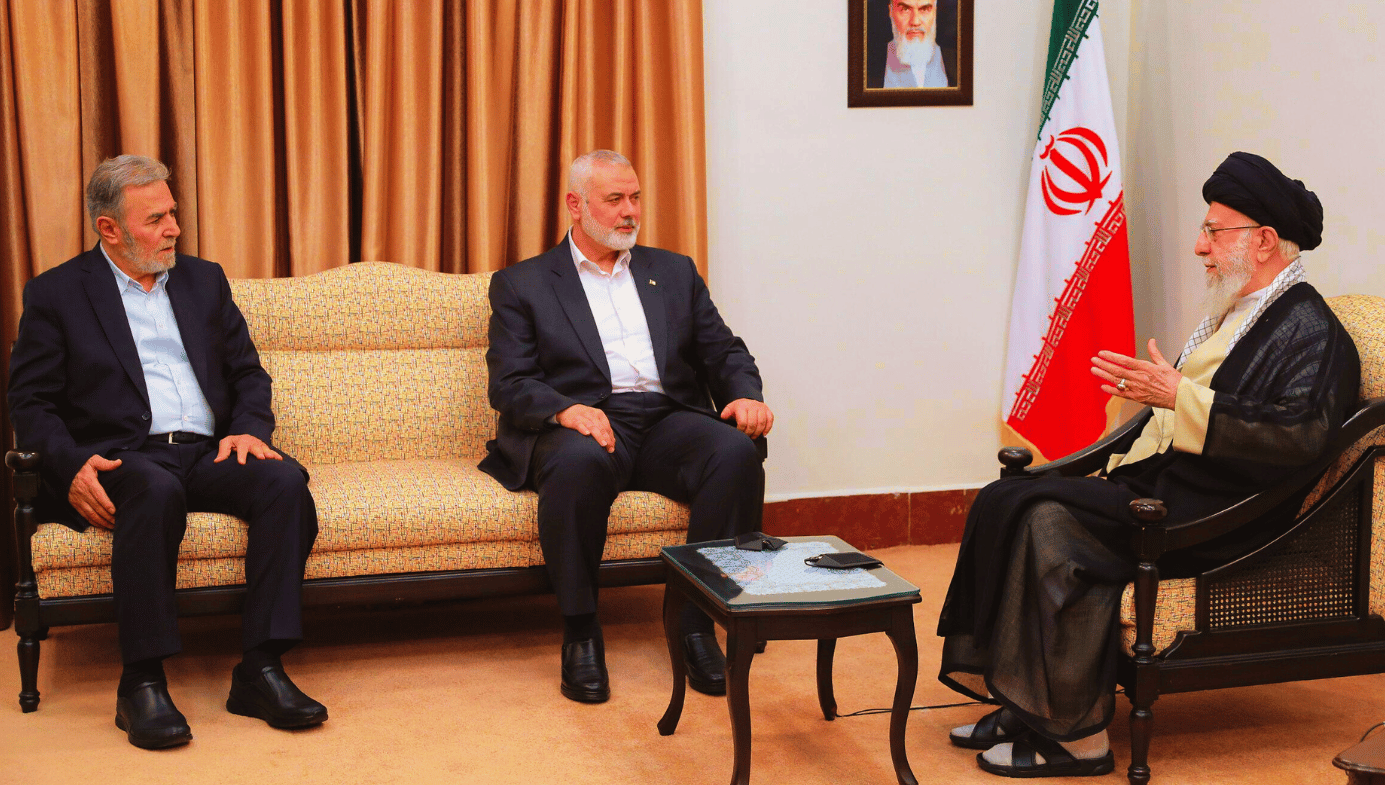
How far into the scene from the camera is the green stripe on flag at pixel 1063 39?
4.09m

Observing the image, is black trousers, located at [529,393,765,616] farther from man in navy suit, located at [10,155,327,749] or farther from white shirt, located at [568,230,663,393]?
man in navy suit, located at [10,155,327,749]

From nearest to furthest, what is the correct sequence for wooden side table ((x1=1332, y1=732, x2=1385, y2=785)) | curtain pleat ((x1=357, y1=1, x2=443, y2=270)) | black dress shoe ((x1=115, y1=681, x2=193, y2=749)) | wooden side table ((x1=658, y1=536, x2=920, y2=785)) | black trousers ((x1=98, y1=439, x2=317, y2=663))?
wooden side table ((x1=1332, y1=732, x2=1385, y2=785)) → wooden side table ((x1=658, y1=536, x2=920, y2=785)) → black dress shoe ((x1=115, y1=681, x2=193, y2=749)) → black trousers ((x1=98, y1=439, x2=317, y2=663)) → curtain pleat ((x1=357, y1=1, x2=443, y2=270))


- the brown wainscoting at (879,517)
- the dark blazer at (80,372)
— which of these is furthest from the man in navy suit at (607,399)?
the brown wainscoting at (879,517)

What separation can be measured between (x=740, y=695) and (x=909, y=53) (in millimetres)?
2648

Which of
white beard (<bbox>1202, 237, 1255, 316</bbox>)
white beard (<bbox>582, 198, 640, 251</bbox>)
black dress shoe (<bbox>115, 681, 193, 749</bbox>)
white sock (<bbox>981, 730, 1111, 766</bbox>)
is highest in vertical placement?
white beard (<bbox>582, 198, 640, 251</bbox>)

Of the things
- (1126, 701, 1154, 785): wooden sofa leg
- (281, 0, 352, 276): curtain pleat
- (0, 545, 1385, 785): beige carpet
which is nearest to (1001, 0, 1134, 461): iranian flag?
(0, 545, 1385, 785): beige carpet

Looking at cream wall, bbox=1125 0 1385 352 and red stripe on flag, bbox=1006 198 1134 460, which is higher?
cream wall, bbox=1125 0 1385 352

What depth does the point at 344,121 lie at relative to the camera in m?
3.69

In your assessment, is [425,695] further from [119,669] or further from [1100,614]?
[1100,614]

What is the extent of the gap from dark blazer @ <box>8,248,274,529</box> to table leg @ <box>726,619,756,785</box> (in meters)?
1.47

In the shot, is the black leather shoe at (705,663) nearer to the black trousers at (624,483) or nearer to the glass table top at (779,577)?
the black trousers at (624,483)

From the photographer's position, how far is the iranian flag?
4.11 metres

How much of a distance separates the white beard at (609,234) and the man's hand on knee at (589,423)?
0.51 metres

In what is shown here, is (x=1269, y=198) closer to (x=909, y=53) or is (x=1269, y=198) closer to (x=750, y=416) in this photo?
(x=750, y=416)
